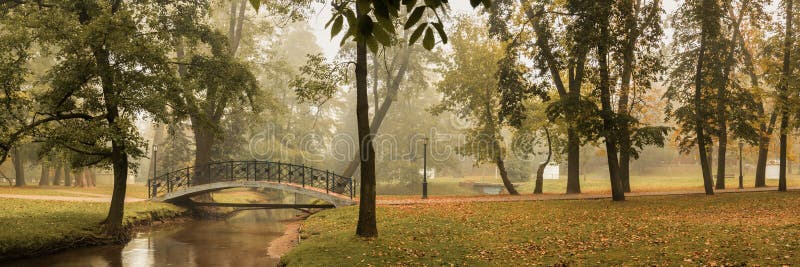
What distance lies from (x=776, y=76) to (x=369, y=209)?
1907cm

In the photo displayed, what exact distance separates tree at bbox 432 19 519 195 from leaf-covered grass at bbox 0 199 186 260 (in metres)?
17.3

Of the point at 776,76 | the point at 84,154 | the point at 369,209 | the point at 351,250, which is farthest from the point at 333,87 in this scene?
the point at 776,76

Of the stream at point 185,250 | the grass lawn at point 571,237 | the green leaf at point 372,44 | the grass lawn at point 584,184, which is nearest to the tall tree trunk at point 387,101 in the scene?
the stream at point 185,250

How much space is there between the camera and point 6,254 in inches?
555

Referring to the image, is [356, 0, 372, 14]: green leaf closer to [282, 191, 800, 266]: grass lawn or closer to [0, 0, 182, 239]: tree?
[282, 191, 800, 266]: grass lawn

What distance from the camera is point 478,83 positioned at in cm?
2898

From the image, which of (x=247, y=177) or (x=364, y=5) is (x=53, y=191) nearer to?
(x=247, y=177)

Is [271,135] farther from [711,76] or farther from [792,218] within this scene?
[792,218]

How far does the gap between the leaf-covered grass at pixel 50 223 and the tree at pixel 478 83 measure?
17.3 metres

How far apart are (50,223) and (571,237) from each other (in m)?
16.4

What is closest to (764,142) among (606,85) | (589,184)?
(606,85)

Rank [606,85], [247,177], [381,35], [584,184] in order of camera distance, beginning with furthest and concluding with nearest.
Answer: [584,184] → [247,177] → [606,85] → [381,35]

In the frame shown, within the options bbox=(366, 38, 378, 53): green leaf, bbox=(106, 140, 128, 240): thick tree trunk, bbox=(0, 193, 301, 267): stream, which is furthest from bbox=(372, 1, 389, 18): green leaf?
bbox=(106, 140, 128, 240): thick tree trunk

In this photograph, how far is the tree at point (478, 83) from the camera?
29031mm
